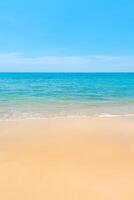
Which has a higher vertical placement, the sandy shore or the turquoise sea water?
the turquoise sea water

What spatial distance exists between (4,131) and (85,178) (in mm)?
3248

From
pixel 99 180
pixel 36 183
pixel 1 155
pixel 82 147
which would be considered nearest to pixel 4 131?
pixel 1 155

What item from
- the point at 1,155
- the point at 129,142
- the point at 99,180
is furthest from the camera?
the point at 129,142

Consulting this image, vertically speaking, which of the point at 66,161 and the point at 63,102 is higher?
the point at 63,102

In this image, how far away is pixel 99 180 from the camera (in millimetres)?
3479

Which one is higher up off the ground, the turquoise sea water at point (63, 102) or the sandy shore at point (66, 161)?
the turquoise sea water at point (63, 102)

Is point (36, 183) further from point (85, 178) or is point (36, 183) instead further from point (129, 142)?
point (129, 142)

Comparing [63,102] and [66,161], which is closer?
[66,161]

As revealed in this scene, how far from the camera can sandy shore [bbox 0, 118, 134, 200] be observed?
3158 mm

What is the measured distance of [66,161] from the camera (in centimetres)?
425

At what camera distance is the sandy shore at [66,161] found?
316 cm

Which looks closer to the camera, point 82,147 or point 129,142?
point 82,147

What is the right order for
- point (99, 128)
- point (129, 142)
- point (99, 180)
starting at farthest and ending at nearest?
point (99, 128), point (129, 142), point (99, 180)

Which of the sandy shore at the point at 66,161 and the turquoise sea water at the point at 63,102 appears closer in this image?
the sandy shore at the point at 66,161
